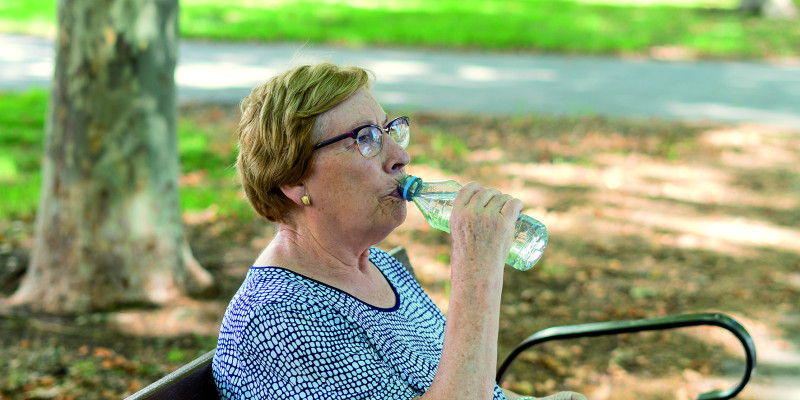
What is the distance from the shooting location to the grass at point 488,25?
14305 millimetres

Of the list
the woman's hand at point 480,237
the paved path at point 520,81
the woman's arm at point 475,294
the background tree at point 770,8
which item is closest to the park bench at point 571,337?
the woman's arm at point 475,294

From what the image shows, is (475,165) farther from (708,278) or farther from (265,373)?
(265,373)

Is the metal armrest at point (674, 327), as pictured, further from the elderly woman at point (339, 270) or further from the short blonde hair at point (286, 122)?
the short blonde hair at point (286, 122)

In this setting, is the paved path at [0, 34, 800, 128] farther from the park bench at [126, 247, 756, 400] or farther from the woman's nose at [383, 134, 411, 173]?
the woman's nose at [383, 134, 411, 173]

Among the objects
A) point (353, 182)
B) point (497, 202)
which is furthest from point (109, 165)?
point (497, 202)

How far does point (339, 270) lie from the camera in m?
2.22

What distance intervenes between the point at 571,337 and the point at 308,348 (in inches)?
52.2

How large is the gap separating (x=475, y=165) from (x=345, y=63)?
17.9ft

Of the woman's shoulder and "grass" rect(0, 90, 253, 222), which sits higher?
"grass" rect(0, 90, 253, 222)

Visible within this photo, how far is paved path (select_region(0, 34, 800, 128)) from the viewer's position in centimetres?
1002

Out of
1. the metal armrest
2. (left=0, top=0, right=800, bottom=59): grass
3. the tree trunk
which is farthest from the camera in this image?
(left=0, top=0, right=800, bottom=59): grass

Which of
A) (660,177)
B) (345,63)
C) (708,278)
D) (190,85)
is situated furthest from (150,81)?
(190,85)

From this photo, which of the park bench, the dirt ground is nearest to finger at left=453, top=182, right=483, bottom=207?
the park bench

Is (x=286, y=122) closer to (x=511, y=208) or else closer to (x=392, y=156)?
(x=392, y=156)
